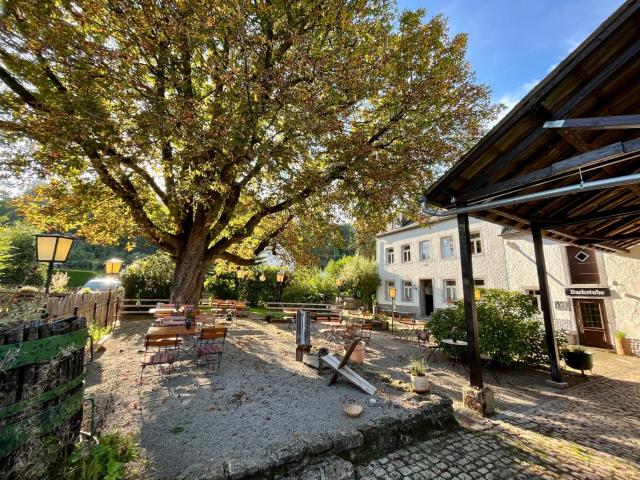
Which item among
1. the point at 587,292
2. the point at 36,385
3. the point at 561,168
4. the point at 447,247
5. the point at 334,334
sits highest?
the point at 447,247

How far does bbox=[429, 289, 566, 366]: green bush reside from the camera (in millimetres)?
7895

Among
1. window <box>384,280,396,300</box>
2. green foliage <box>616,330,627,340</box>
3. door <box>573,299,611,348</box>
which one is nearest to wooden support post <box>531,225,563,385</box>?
green foliage <box>616,330,627,340</box>

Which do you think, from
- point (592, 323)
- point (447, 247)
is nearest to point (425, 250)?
point (447, 247)

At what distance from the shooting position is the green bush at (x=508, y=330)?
25.9 ft

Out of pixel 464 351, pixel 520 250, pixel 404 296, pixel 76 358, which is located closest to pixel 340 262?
pixel 404 296

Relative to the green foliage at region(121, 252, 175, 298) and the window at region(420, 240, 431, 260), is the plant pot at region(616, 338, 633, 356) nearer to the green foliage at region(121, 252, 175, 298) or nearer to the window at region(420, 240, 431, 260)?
the window at region(420, 240, 431, 260)

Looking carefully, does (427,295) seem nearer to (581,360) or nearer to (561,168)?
(581,360)

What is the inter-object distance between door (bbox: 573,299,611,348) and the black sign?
0.47 m

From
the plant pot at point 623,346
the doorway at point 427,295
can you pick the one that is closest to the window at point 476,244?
the doorway at point 427,295

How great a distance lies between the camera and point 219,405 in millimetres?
4801

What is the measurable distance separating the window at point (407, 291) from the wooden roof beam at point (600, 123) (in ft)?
62.6

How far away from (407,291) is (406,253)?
3165 mm

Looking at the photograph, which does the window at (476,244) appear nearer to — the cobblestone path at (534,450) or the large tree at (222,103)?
the large tree at (222,103)

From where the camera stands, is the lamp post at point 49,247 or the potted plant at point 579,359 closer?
the lamp post at point 49,247
